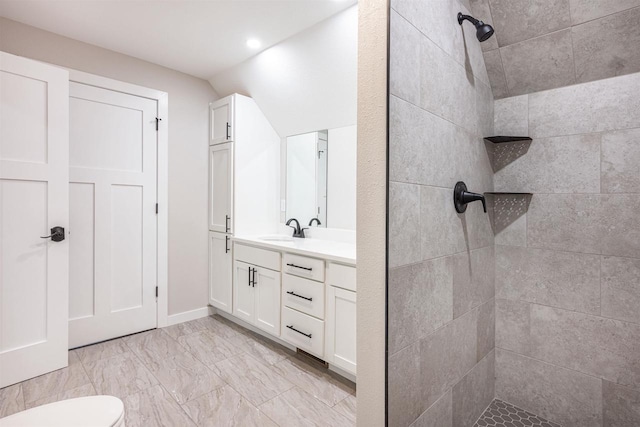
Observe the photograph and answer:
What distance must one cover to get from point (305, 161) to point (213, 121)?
1107 mm

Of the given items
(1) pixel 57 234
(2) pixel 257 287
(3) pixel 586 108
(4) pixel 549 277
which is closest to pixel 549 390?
(4) pixel 549 277

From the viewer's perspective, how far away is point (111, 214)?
109 inches

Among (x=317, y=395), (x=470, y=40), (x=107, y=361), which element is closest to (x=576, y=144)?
(x=470, y=40)

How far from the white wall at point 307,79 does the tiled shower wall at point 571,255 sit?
1.19 metres

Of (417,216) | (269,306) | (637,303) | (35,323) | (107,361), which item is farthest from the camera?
(269,306)

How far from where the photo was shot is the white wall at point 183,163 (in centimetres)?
288

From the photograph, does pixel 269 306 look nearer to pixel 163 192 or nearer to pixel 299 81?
pixel 163 192

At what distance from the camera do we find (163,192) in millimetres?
3059

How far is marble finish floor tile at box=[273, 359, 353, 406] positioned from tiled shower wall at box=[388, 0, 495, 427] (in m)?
0.82

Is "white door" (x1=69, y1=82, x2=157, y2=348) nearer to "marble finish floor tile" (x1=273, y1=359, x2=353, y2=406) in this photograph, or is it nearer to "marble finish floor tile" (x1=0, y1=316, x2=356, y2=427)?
"marble finish floor tile" (x1=0, y1=316, x2=356, y2=427)

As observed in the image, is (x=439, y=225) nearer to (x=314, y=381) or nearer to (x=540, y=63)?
(x=540, y=63)

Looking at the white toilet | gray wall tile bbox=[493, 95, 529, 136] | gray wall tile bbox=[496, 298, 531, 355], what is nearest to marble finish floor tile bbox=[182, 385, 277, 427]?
the white toilet

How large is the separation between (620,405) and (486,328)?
0.55m

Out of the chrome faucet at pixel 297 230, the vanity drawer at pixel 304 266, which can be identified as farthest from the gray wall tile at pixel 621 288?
the chrome faucet at pixel 297 230
